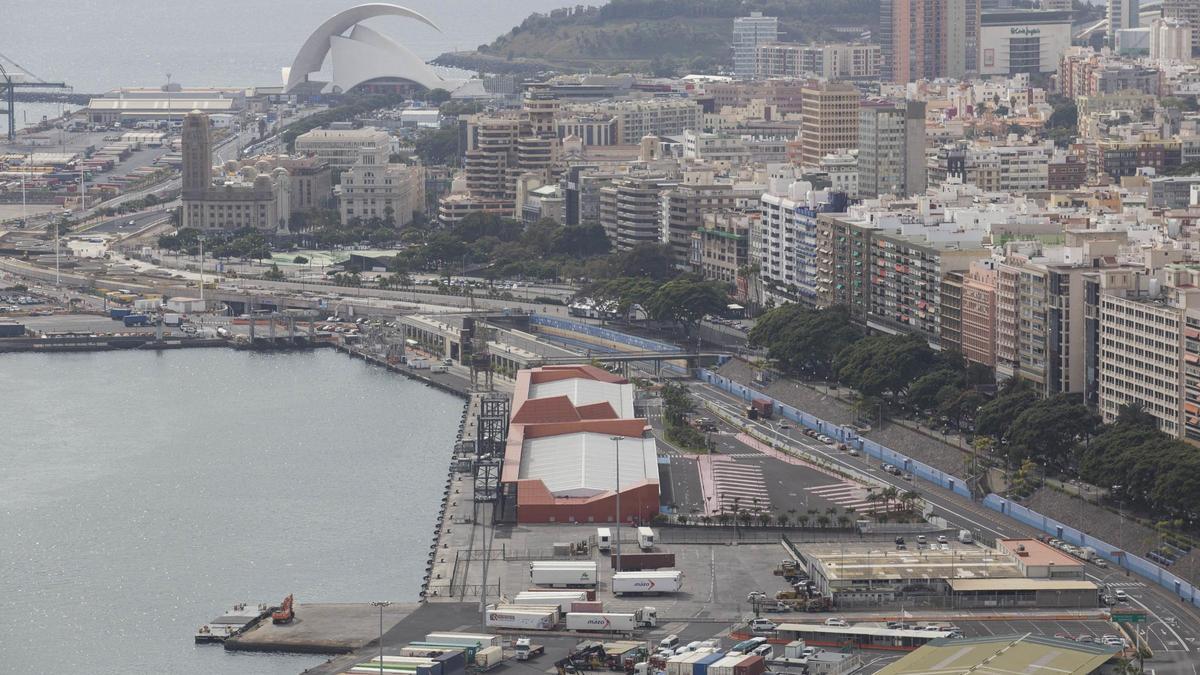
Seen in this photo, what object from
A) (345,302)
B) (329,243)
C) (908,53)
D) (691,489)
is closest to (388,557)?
(691,489)

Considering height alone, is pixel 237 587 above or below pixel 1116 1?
below

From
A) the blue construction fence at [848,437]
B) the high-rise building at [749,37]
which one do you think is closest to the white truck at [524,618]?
the blue construction fence at [848,437]

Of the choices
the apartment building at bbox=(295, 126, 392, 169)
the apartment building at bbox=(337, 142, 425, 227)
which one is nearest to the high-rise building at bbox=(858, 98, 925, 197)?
the apartment building at bbox=(337, 142, 425, 227)

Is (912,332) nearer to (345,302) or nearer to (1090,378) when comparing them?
(1090,378)

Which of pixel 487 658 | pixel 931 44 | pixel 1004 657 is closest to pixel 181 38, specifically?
pixel 931 44

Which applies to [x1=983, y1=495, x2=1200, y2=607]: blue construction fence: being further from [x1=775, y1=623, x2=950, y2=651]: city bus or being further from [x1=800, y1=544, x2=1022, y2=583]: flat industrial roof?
[x1=775, y1=623, x2=950, y2=651]: city bus

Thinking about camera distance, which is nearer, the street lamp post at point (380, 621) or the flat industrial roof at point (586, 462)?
the street lamp post at point (380, 621)

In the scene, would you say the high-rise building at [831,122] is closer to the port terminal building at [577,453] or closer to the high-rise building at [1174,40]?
the port terminal building at [577,453]
